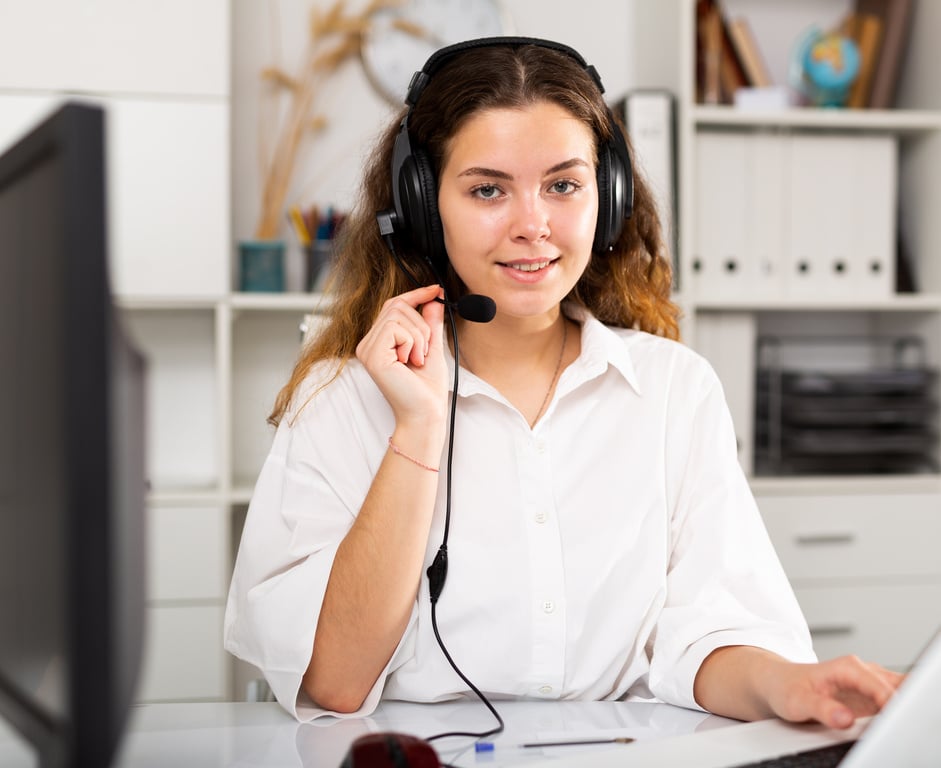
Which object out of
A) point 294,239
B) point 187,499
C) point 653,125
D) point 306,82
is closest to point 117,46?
point 306,82

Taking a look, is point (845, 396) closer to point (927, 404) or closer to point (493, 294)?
point (927, 404)

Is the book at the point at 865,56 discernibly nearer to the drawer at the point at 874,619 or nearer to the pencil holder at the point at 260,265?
the drawer at the point at 874,619

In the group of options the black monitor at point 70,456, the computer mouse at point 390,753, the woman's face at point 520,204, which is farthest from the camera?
the woman's face at point 520,204

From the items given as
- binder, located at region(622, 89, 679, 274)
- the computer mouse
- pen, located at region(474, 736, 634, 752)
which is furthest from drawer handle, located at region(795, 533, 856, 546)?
the computer mouse

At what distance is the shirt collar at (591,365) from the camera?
1189mm

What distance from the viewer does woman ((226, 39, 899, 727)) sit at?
40.4 inches

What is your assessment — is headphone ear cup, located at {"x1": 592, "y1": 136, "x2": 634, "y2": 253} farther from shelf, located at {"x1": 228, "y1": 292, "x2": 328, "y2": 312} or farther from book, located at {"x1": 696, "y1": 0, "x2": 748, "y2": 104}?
book, located at {"x1": 696, "y1": 0, "x2": 748, "y2": 104}

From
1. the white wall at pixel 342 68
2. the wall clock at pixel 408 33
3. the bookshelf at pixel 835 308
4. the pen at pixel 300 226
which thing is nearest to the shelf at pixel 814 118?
the bookshelf at pixel 835 308

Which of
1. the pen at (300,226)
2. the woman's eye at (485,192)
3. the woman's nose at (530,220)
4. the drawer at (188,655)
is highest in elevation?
the pen at (300,226)

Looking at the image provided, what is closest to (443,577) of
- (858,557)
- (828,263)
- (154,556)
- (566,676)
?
(566,676)

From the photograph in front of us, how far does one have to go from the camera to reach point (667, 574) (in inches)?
45.5

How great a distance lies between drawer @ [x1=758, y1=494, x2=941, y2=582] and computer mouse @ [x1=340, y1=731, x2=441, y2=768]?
68.1 inches

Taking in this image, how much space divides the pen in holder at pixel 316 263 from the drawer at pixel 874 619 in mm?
1331

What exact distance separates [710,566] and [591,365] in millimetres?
282
